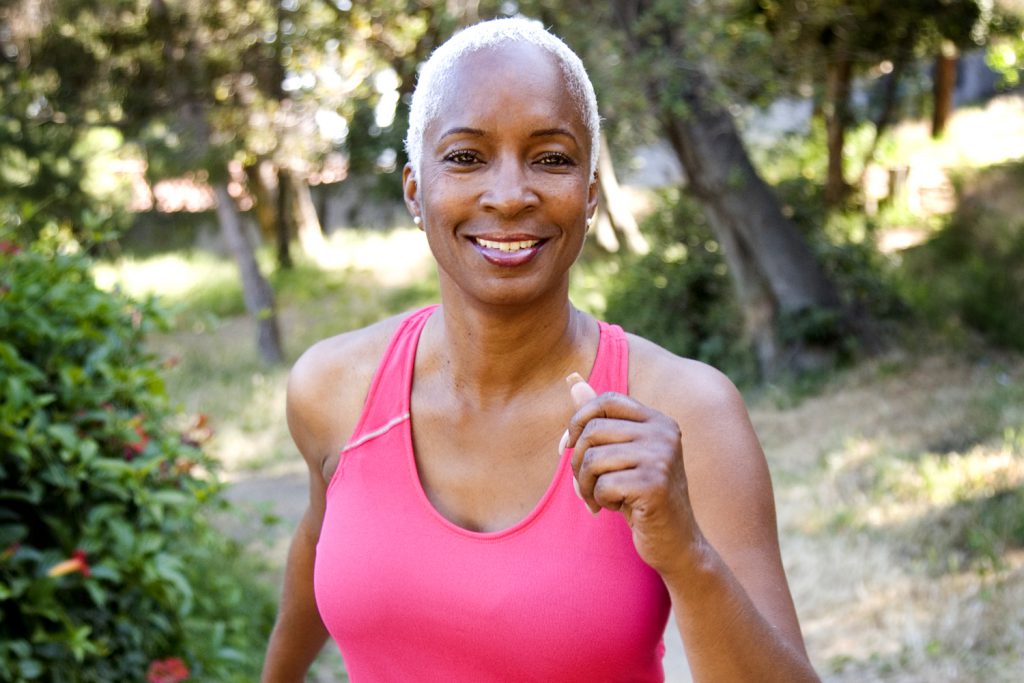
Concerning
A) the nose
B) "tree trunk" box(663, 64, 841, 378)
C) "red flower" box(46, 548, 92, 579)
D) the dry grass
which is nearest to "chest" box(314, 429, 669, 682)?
the nose

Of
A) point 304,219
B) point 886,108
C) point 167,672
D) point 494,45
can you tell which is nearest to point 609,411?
point 494,45

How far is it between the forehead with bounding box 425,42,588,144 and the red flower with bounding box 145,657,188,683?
2366 millimetres

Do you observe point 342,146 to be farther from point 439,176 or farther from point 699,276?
point 439,176

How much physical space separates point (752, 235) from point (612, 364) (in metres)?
7.82

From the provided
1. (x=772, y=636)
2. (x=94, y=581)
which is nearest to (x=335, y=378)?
(x=772, y=636)

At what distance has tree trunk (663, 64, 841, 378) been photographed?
357 inches

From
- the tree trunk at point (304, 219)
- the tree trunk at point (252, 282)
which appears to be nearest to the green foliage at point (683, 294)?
the tree trunk at point (252, 282)

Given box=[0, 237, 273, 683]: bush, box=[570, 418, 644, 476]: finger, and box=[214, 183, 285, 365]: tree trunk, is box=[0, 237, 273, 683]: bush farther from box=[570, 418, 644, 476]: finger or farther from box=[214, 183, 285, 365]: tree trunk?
box=[214, 183, 285, 365]: tree trunk

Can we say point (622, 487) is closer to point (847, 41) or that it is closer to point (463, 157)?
point (463, 157)

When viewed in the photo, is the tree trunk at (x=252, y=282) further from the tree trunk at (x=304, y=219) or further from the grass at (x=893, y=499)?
the tree trunk at (x=304, y=219)

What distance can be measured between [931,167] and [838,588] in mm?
11172

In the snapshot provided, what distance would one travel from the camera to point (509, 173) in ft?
5.62

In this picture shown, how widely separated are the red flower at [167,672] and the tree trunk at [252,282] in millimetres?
9343

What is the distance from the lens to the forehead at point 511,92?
1.72 m
